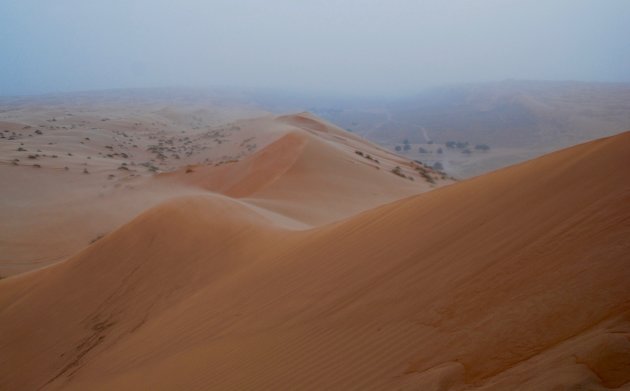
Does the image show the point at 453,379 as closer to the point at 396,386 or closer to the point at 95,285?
the point at 396,386

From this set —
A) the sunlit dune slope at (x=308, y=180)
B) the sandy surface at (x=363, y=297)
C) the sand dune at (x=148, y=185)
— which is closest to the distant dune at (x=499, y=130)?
the sunlit dune slope at (x=308, y=180)

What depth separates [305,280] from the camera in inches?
200

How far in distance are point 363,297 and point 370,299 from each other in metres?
0.11

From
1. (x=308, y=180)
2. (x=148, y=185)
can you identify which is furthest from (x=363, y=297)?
(x=148, y=185)

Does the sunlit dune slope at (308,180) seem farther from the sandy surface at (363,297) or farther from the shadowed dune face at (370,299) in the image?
the shadowed dune face at (370,299)

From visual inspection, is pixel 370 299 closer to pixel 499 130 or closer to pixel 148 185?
pixel 148 185

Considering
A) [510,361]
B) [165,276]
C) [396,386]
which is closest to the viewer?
[510,361]

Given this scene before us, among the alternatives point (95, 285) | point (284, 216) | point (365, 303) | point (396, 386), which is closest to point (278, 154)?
point (284, 216)

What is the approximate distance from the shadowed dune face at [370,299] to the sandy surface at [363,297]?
2 cm

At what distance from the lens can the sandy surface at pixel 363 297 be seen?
8.81 ft

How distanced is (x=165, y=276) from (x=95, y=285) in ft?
4.09

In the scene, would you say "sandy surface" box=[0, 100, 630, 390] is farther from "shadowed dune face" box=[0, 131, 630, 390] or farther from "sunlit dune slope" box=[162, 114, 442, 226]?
"sunlit dune slope" box=[162, 114, 442, 226]

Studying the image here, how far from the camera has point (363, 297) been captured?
415 cm

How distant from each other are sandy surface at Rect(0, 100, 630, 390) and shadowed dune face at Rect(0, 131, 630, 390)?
0.06 ft
